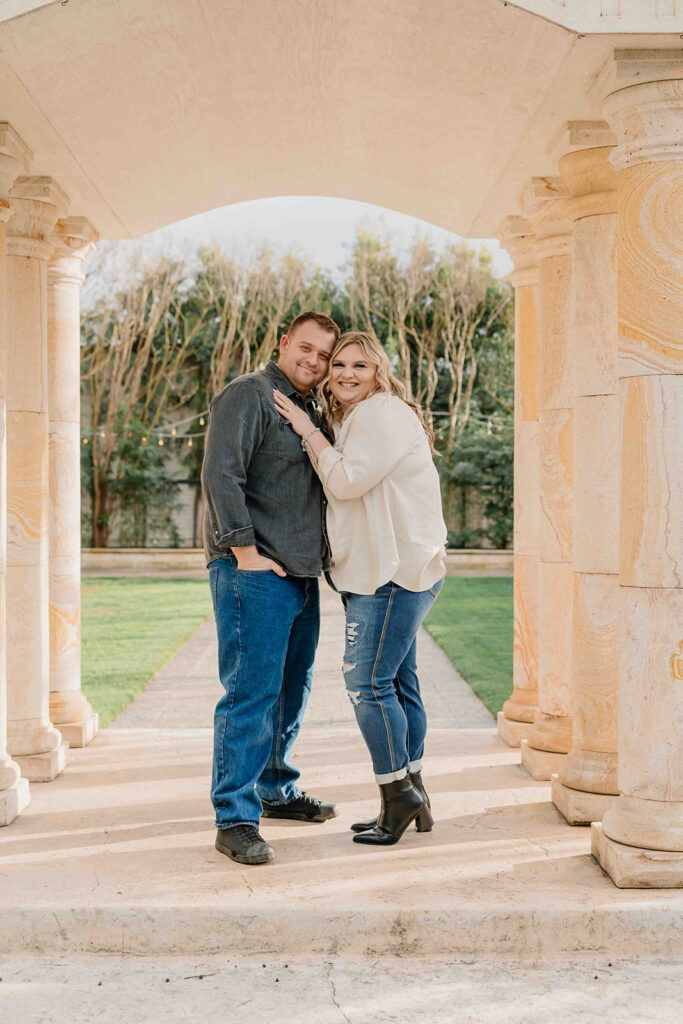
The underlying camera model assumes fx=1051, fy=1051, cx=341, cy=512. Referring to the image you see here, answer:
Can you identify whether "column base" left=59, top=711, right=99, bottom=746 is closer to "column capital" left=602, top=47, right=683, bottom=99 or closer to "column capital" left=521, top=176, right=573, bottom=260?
"column capital" left=521, top=176, right=573, bottom=260

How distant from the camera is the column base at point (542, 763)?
516 centimetres

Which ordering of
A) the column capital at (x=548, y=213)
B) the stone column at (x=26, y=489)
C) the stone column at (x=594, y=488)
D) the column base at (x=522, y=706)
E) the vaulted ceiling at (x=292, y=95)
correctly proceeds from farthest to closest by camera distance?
the column base at (x=522, y=706) < the stone column at (x=26, y=489) < the column capital at (x=548, y=213) < the stone column at (x=594, y=488) < the vaulted ceiling at (x=292, y=95)

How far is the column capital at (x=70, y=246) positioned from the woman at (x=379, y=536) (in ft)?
8.02

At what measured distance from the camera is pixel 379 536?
395 centimetres

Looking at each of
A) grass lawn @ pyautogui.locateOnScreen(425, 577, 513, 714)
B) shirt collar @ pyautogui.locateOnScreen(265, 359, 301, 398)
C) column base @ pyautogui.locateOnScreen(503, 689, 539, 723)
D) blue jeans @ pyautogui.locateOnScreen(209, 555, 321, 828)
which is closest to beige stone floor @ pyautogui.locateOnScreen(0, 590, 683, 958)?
blue jeans @ pyautogui.locateOnScreen(209, 555, 321, 828)

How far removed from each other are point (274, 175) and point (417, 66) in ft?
6.40

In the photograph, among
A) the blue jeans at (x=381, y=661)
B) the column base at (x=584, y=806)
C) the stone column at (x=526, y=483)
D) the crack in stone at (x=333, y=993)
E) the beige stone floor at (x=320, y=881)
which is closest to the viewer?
the crack in stone at (x=333, y=993)

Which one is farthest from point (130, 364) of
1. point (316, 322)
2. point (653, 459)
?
point (653, 459)

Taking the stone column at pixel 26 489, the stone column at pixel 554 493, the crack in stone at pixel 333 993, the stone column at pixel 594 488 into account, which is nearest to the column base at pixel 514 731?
the stone column at pixel 554 493

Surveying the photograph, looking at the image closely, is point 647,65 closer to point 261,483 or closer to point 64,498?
point 261,483

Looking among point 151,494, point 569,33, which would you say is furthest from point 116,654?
point 151,494

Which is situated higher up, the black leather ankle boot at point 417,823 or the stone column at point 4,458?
the stone column at point 4,458

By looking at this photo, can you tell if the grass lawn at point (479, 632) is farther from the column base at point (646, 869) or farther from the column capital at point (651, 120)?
the column capital at point (651, 120)

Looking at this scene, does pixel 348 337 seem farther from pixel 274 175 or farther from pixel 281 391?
pixel 274 175
